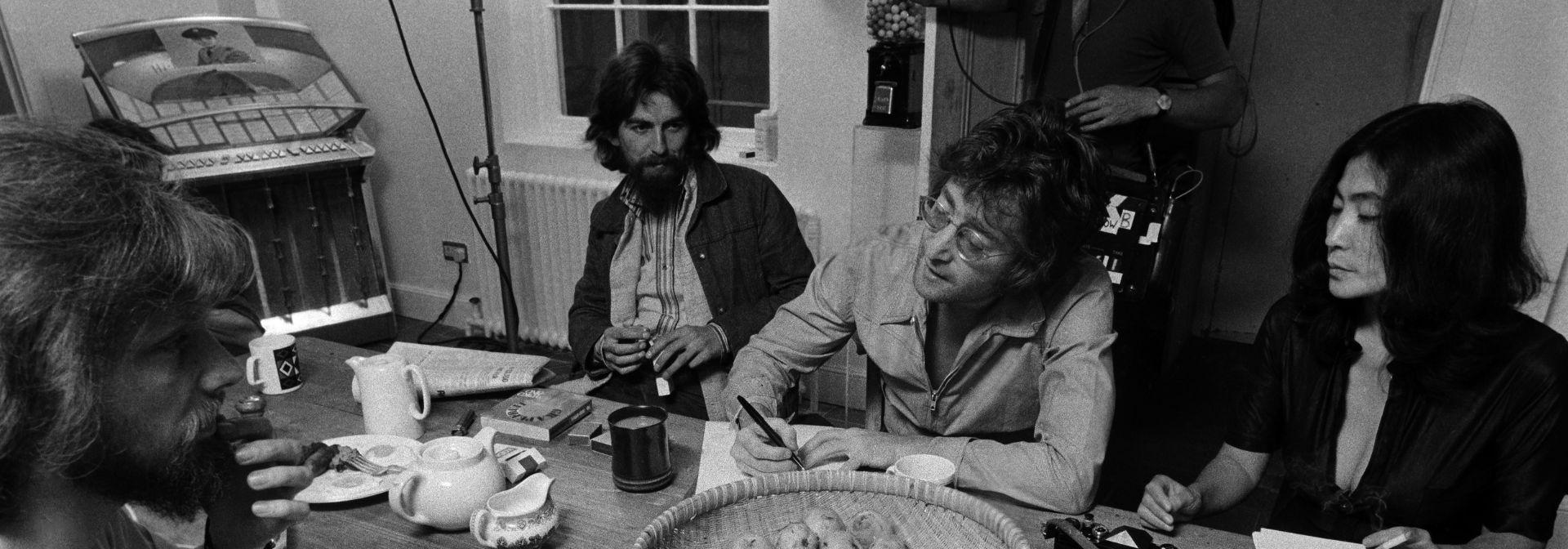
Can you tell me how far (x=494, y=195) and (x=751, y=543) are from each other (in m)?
2.40

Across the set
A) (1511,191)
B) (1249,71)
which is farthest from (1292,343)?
(1249,71)

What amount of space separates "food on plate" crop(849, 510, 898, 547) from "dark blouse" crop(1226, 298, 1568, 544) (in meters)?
0.74

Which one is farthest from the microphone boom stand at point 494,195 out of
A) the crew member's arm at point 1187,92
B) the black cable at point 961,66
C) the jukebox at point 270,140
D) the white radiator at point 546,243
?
the crew member's arm at point 1187,92

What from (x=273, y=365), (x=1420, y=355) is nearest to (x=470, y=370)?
(x=273, y=365)

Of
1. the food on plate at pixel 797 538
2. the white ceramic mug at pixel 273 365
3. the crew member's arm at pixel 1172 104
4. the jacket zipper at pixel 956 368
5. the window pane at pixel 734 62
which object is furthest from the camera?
the window pane at pixel 734 62

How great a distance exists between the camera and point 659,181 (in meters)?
2.13

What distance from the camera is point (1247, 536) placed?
3.54 ft

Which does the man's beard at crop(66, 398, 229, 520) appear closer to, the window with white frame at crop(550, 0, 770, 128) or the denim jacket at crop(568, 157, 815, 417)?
the denim jacket at crop(568, 157, 815, 417)

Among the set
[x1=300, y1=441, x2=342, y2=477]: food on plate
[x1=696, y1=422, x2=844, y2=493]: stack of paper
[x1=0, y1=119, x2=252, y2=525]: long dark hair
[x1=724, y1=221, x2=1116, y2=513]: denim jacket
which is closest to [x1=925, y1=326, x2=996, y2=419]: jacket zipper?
[x1=724, y1=221, x2=1116, y2=513]: denim jacket

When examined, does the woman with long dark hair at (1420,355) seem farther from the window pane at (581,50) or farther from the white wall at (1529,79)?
the window pane at (581,50)

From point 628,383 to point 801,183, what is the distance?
45.5 inches

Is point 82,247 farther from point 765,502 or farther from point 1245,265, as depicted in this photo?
point 1245,265

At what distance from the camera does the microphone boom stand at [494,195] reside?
2.87 metres

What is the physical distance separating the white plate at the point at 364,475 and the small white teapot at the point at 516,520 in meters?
0.19
